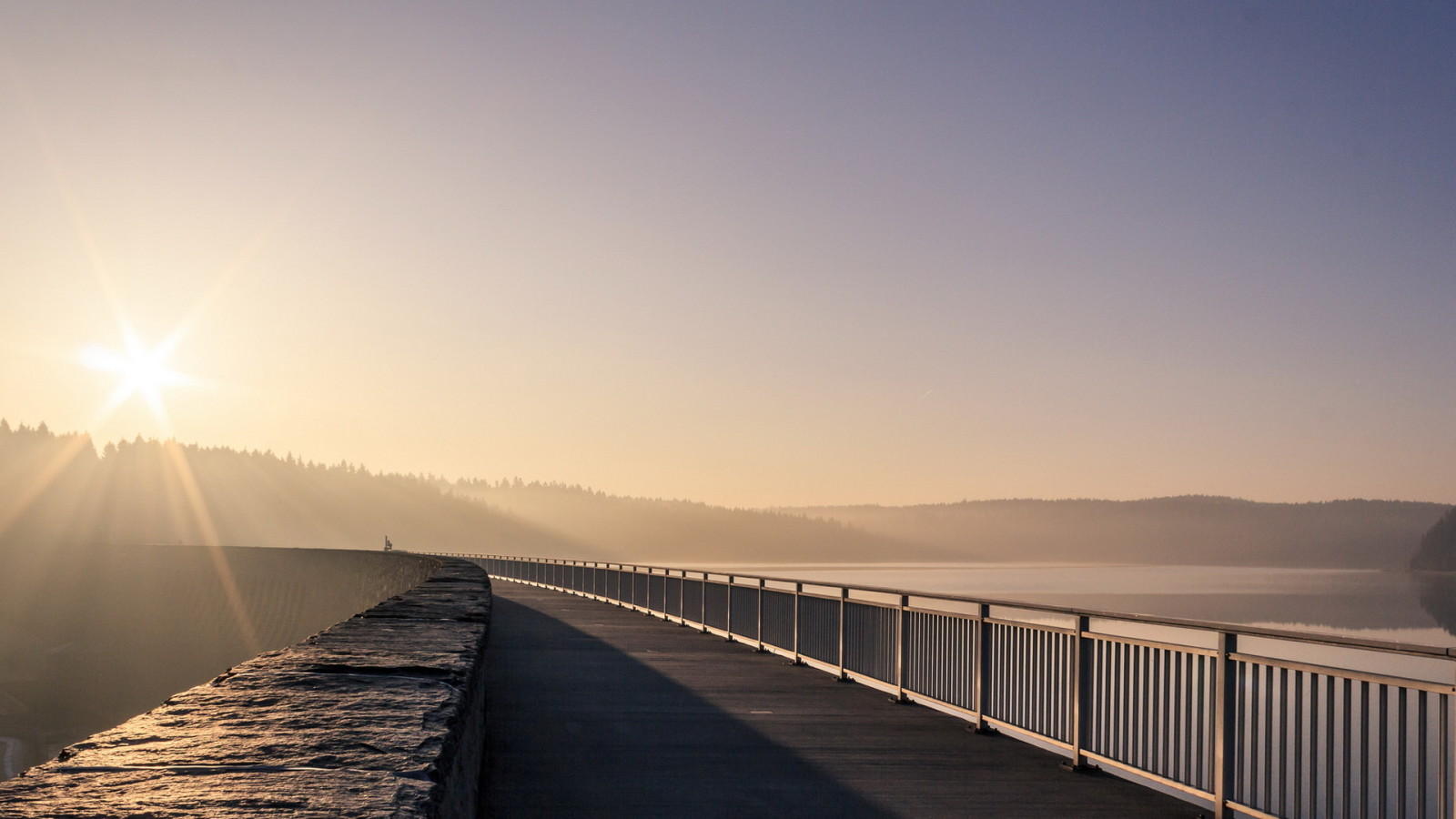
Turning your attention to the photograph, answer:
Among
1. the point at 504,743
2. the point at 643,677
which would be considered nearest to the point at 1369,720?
the point at 504,743

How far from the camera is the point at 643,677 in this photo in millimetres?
16547

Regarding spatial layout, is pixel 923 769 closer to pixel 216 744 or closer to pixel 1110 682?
pixel 1110 682

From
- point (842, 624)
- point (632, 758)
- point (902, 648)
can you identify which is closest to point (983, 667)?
point (902, 648)

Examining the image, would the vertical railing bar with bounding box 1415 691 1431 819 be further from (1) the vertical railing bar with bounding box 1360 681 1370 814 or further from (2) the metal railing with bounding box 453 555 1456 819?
(1) the vertical railing bar with bounding box 1360 681 1370 814

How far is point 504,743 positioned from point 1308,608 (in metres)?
214

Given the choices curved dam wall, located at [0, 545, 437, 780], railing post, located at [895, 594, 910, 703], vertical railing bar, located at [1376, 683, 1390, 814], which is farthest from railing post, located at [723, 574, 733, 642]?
curved dam wall, located at [0, 545, 437, 780]

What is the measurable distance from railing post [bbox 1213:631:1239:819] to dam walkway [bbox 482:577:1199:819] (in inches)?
18.8

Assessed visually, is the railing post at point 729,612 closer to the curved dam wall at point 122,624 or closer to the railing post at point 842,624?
the railing post at point 842,624

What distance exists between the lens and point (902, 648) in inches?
537

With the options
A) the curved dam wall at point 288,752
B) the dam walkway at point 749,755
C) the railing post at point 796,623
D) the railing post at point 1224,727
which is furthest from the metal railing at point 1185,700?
the curved dam wall at point 288,752

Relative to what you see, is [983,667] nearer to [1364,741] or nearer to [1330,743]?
[1330,743]

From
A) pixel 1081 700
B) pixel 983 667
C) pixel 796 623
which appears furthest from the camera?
pixel 796 623

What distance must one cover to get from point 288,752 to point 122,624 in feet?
403

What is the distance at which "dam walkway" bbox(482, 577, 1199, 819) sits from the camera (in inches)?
329
